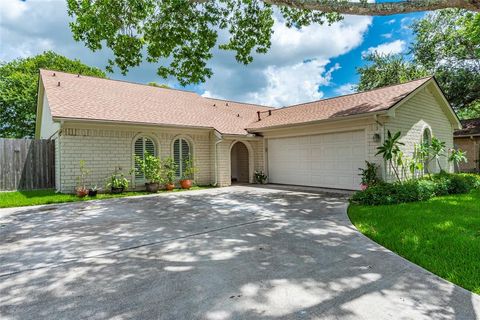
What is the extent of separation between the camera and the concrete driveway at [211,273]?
2.73 metres

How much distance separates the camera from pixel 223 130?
14.0 meters

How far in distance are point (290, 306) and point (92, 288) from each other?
231cm

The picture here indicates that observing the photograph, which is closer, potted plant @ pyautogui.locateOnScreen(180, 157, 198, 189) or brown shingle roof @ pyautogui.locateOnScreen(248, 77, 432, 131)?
brown shingle roof @ pyautogui.locateOnScreen(248, 77, 432, 131)

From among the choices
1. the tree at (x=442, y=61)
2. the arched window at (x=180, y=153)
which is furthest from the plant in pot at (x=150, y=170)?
the tree at (x=442, y=61)

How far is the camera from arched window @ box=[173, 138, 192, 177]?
535 inches

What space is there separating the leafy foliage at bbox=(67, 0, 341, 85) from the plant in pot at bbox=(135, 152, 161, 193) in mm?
3671

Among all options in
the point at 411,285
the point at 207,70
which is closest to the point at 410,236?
the point at 411,285

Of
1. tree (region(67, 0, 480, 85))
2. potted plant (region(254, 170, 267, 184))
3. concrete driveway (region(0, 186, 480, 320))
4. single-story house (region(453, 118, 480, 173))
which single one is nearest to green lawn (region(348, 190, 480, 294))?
concrete driveway (region(0, 186, 480, 320))

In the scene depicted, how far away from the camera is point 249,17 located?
11.0m

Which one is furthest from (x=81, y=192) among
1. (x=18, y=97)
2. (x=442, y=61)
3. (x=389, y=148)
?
(x=442, y=61)

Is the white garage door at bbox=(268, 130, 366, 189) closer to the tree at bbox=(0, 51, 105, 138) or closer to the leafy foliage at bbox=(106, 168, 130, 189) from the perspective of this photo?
the leafy foliage at bbox=(106, 168, 130, 189)

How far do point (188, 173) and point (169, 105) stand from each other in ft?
14.3

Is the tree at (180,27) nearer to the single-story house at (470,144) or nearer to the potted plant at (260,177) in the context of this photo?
the potted plant at (260,177)

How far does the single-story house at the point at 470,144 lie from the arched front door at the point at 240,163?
45.9 ft
